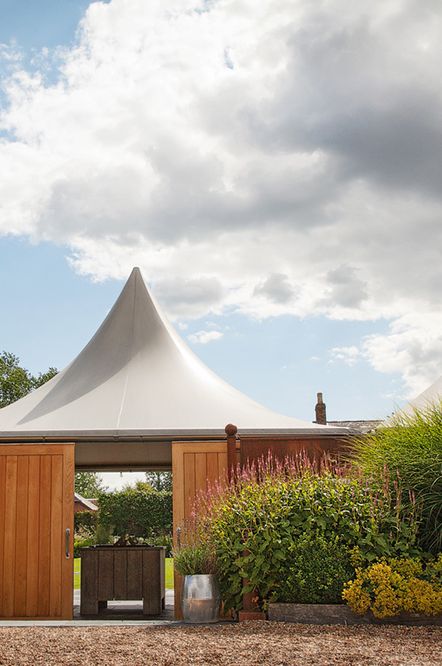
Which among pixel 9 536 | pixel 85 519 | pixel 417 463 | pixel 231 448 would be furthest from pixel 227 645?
pixel 85 519

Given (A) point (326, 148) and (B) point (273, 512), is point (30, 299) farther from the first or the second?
(B) point (273, 512)

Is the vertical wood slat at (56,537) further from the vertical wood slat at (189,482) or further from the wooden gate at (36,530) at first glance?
the vertical wood slat at (189,482)

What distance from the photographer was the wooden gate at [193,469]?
871cm

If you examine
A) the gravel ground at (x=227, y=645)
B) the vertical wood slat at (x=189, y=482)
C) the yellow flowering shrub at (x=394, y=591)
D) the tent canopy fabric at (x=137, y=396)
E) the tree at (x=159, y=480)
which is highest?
the tree at (x=159, y=480)

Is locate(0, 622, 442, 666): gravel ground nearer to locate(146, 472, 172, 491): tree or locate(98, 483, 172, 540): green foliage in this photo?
locate(98, 483, 172, 540): green foliage

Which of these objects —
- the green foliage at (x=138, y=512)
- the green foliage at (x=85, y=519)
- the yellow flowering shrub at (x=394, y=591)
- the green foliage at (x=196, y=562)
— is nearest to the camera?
the yellow flowering shrub at (x=394, y=591)

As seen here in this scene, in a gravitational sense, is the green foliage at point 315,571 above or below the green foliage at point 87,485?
below

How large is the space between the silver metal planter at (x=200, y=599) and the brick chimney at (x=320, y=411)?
1252cm

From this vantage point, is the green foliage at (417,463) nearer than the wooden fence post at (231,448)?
Yes

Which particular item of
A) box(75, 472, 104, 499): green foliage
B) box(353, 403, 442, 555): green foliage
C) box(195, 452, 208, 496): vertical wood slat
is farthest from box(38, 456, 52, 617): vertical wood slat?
box(75, 472, 104, 499): green foliage

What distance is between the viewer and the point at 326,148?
363 inches

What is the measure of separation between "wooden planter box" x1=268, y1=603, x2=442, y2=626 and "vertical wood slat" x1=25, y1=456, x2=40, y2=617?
3233 millimetres

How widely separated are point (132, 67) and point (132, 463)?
21.0 feet

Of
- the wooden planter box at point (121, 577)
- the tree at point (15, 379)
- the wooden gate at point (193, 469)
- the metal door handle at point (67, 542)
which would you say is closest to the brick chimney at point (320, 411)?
the wooden planter box at point (121, 577)
